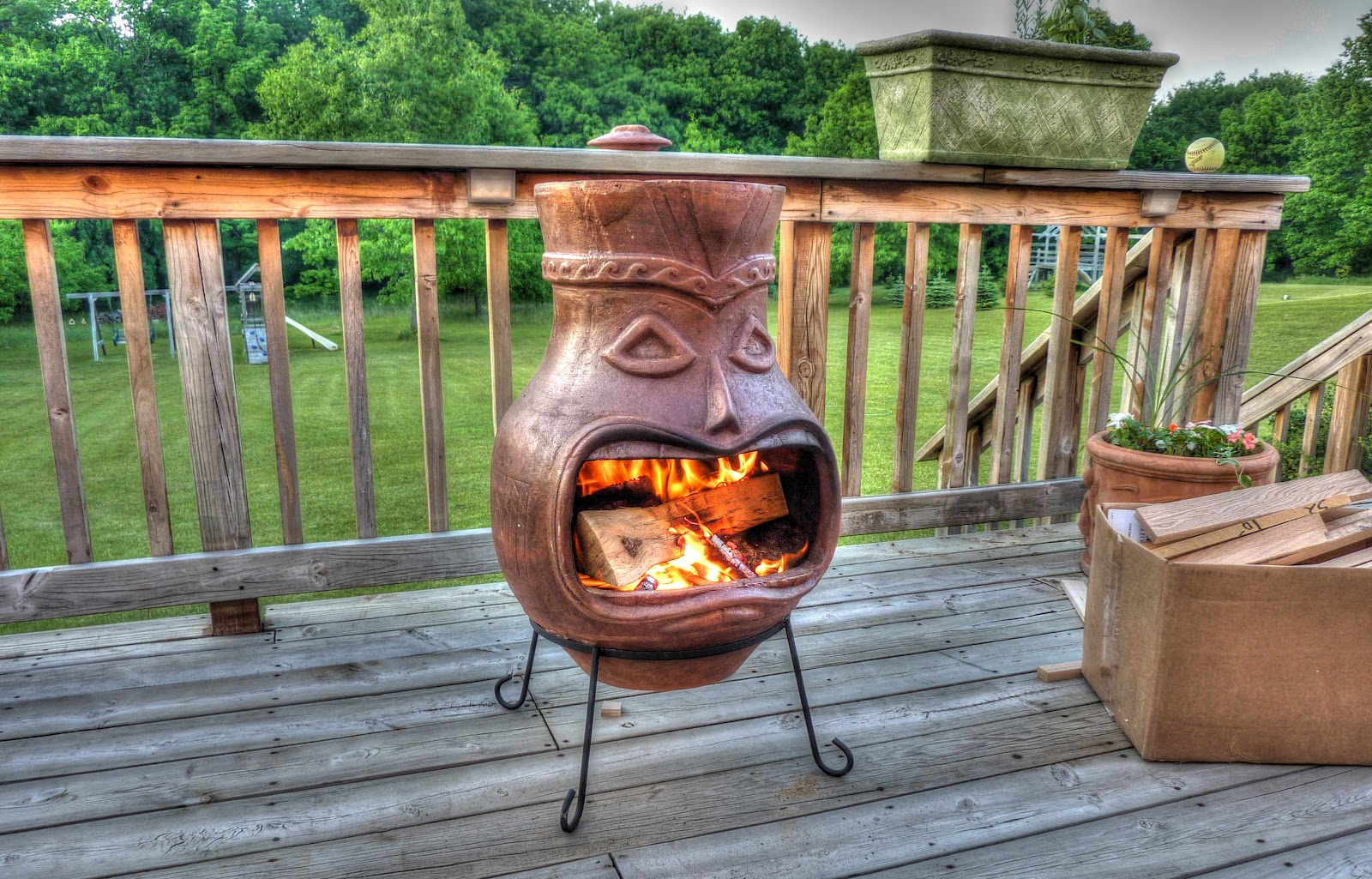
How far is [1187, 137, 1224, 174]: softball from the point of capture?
2723 mm

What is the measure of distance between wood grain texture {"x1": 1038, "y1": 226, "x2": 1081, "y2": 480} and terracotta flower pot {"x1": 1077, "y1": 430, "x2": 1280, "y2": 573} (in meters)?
0.39

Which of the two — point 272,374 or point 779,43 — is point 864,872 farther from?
point 779,43

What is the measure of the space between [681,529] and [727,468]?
0.15m

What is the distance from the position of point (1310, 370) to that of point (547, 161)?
2619mm

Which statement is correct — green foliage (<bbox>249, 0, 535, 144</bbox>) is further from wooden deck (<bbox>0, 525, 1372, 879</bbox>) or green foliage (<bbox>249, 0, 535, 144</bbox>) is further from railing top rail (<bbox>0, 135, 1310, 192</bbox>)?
wooden deck (<bbox>0, 525, 1372, 879</bbox>)

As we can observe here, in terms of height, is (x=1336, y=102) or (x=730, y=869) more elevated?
(x=1336, y=102)

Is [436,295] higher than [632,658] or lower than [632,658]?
higher

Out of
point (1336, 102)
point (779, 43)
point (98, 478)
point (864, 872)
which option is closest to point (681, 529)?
point (864, 872)

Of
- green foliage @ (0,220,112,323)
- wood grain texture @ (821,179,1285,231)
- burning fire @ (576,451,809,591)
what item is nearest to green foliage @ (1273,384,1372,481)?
wood grain texture @ (821,179,1285,231)

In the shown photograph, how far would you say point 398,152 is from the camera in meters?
2.00

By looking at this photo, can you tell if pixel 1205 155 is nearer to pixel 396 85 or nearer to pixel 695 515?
pixel 695 515

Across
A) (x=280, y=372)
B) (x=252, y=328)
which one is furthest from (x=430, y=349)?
(x=252, y=328)

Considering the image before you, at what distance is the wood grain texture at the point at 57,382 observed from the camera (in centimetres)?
190

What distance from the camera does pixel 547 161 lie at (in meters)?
2.09
